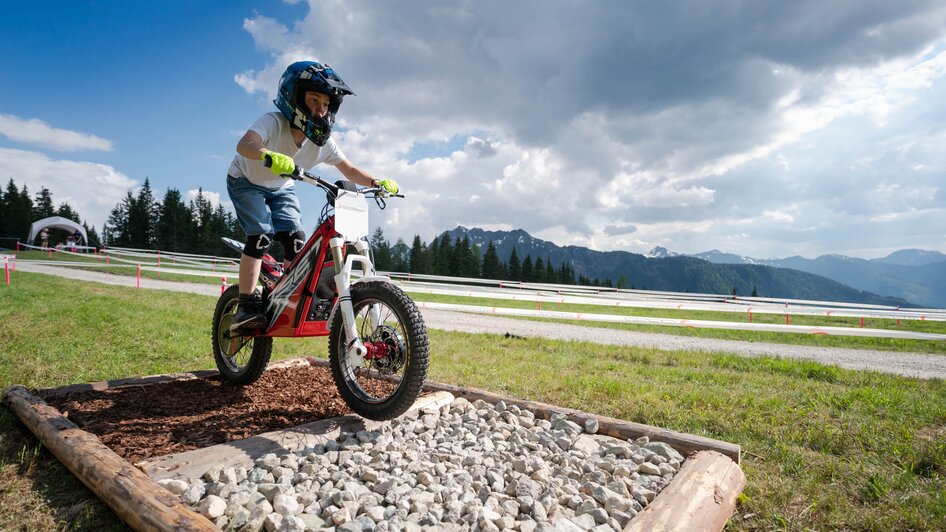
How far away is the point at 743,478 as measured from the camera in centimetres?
284

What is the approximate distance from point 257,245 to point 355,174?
1069 millimetres

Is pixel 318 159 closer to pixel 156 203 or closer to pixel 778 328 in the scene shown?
pixel 778 328

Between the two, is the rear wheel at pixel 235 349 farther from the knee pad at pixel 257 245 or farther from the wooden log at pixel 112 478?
the wooden log at pixel 112 478

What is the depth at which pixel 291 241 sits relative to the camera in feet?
14.3

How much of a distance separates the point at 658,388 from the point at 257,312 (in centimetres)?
427

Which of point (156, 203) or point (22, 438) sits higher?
point (156, 203)

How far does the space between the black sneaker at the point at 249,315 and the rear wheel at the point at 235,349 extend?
0.26m

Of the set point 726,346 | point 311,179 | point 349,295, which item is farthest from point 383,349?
point 726,346

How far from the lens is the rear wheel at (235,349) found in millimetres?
4480

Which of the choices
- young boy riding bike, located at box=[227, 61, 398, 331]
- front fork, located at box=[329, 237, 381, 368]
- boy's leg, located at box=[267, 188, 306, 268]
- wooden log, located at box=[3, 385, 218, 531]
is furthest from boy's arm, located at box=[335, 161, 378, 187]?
wooden log, located at box=[3, 385, 218, 531]

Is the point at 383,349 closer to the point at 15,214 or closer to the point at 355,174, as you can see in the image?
the point at 355,174

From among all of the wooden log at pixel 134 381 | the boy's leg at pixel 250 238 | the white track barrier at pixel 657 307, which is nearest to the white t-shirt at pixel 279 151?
the boy's leg at pixel 250 238

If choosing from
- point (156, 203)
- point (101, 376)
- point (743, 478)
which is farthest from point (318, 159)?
point (156, 203)

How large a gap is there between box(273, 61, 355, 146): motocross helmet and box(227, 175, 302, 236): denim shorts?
0.75 m
